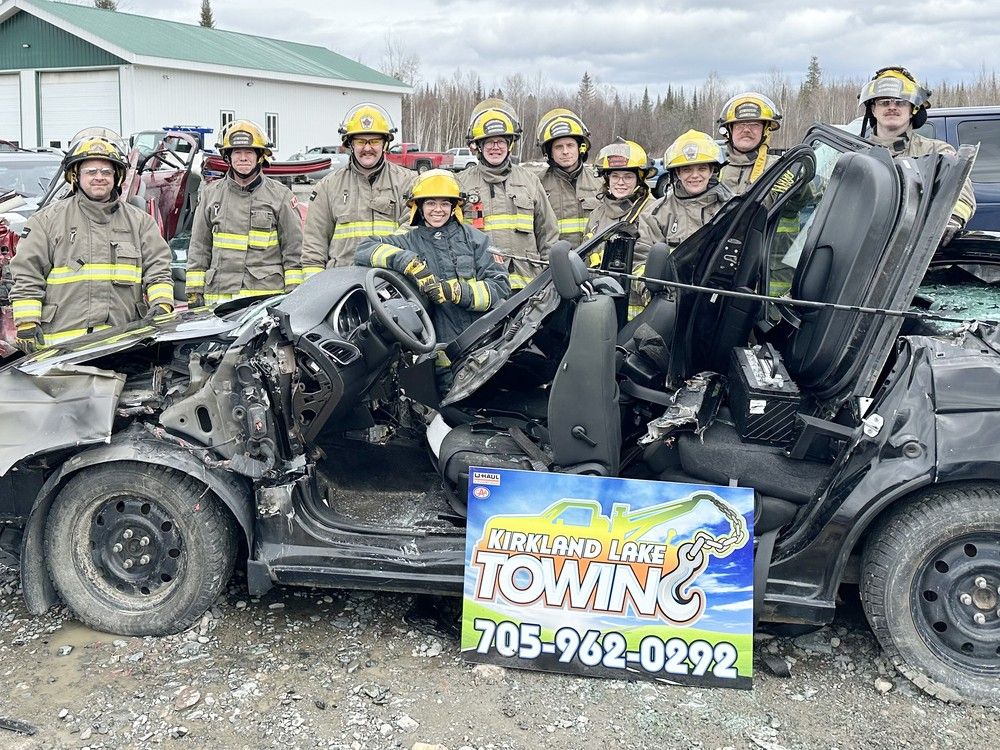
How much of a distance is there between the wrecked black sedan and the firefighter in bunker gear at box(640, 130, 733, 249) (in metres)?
1.52

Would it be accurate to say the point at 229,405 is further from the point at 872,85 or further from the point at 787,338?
the point at 872,85

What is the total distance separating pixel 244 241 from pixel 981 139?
5689mm

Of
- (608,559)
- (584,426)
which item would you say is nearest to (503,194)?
(584,426)

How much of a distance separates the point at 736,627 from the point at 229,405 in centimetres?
197

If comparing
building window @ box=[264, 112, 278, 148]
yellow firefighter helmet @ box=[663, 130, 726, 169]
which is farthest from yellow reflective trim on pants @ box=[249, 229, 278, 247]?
building window @ box=[264, 112, 278, 148]

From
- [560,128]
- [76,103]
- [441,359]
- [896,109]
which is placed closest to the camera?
[441,359]

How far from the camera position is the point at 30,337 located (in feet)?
17.3

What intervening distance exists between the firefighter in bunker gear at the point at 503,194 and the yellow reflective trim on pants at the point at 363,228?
1.71 ft

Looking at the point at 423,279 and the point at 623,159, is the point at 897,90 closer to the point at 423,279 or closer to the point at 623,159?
the point at 623,159

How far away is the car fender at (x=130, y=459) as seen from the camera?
3.47 m

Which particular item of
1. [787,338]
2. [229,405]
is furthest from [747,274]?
[229,405]

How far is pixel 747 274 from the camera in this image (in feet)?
12.5

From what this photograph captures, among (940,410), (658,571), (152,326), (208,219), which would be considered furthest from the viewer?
(208,219)

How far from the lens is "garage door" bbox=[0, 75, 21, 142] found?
1244 inches
